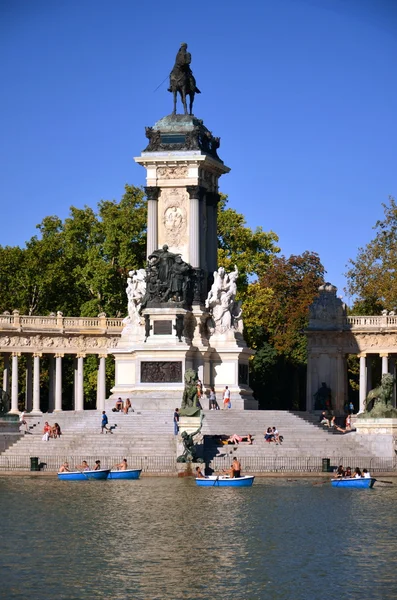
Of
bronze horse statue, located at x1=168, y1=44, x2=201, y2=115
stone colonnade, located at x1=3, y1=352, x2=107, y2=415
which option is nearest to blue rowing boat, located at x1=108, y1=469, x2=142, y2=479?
bronze horse statue, located at x1=168, y1=44, x2=201, y2=115

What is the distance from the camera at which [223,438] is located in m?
64.7

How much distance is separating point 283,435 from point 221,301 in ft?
41.7

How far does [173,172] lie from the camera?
7769 cm

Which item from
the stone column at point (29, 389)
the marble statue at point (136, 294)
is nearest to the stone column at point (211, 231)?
the marble statue at point (136, 294)

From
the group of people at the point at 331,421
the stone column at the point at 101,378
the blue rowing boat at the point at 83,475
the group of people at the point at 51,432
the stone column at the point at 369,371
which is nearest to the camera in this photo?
the blue rowing boat at the point at 83,475

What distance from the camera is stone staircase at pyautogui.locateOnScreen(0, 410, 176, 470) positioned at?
6216cm

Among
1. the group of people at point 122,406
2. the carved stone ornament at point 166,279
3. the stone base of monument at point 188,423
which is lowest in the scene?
the stone base of monument at point 188,423

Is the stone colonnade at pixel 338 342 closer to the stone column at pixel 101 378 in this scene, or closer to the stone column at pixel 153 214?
the stone column at pixel 101 378

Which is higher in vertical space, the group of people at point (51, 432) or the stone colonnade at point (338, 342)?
the stone colonnade at point (338, 342)

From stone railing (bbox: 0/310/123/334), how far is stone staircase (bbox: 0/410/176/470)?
22585 mm

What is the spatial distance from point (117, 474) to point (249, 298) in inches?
1687

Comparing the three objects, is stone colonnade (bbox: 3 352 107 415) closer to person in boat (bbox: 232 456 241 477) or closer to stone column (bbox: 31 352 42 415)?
stone column (bbox: 31 352 42 415)

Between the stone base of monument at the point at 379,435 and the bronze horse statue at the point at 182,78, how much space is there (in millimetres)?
21555

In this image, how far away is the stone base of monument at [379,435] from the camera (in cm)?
6462
